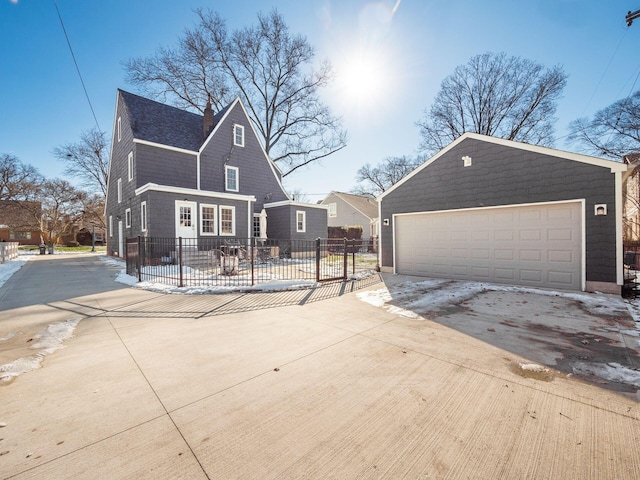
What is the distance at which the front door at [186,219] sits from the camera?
12406 mm

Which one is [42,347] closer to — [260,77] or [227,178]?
[227,178]

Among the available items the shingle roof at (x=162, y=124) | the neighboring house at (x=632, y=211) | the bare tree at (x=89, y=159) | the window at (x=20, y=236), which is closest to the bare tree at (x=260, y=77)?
the shingle roof at (x=162, y=124)

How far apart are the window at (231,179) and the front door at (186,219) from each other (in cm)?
420

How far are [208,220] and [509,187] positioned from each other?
12.4 metres

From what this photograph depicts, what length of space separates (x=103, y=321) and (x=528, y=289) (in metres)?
9.58

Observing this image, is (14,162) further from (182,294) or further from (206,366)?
(206,366)

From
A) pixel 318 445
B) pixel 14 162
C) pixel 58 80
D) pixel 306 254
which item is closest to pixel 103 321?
pixel 318 445

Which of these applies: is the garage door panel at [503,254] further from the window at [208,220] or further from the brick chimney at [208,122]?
the brick chimney at [208,122]

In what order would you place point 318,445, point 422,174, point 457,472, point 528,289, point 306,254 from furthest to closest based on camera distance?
point 306,254
point 422,174
point 528,289
point 318,445
point 457,472

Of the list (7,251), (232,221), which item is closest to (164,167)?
(232,221)

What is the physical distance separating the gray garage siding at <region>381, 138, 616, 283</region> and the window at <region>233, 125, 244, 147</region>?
11.0 metres

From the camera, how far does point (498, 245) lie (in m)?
8.09

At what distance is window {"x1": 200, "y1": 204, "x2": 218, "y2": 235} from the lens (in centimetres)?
1315

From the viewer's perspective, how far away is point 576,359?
3.09 metres
